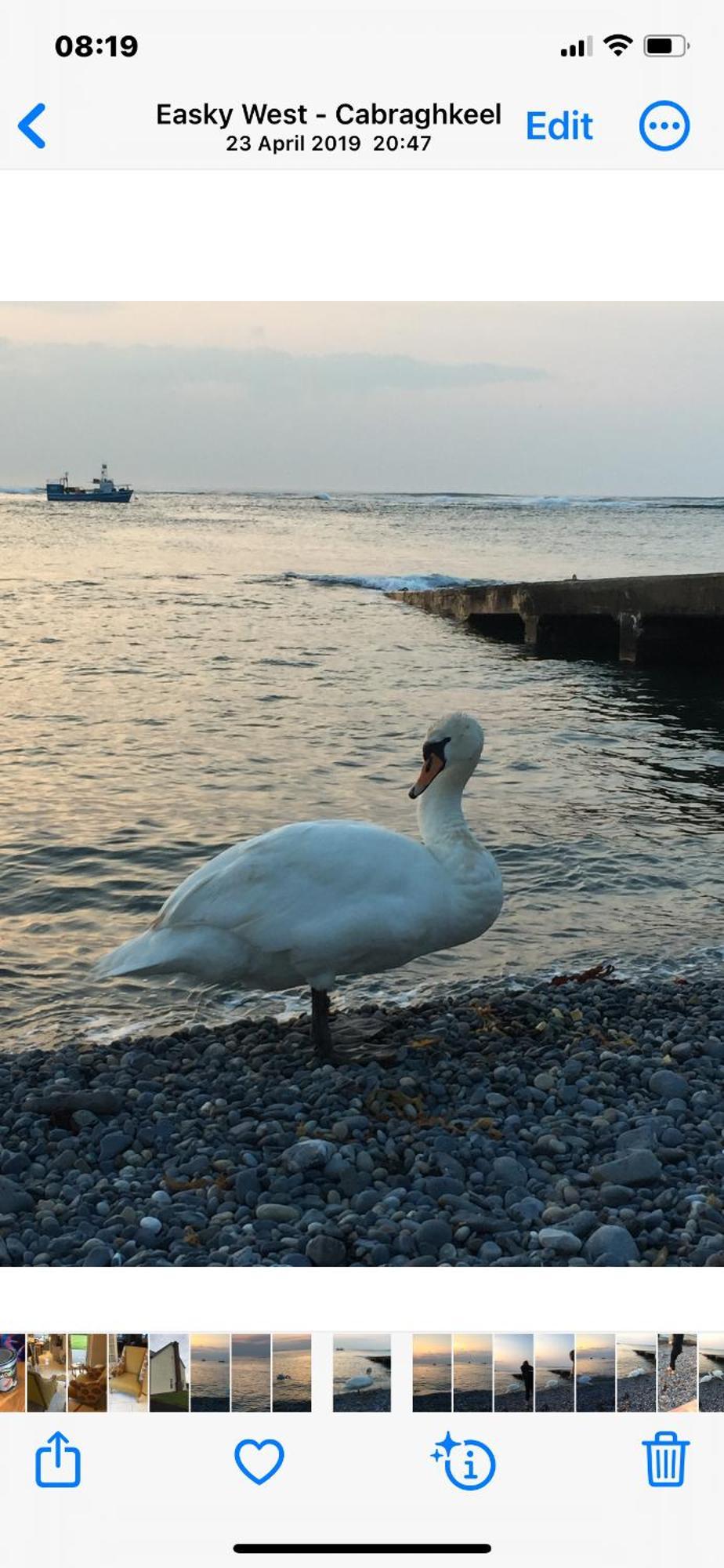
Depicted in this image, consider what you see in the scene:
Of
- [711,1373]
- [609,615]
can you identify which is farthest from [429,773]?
[609,615]

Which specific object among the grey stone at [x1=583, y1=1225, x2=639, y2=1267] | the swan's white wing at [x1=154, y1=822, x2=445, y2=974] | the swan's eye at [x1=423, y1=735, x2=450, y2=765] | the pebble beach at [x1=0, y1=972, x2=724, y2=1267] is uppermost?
the swan's eye at [x1=423, y1=735, x2=450, y2=765]

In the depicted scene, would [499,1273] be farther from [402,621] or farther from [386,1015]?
[402,621]

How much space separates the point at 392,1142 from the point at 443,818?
1775 mm

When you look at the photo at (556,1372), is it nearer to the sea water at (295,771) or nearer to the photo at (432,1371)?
the photo at (432,1371)

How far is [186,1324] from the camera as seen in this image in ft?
8.30

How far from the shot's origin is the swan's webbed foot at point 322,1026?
5.89 metres

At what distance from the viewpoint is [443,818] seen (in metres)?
6.15

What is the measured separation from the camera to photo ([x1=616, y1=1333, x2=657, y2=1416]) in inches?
94.3

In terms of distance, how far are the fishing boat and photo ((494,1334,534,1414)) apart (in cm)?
9290

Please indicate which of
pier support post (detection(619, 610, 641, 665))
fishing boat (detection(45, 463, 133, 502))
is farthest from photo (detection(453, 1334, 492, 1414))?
fishing boat (detection(45, 463, 133, 502))
